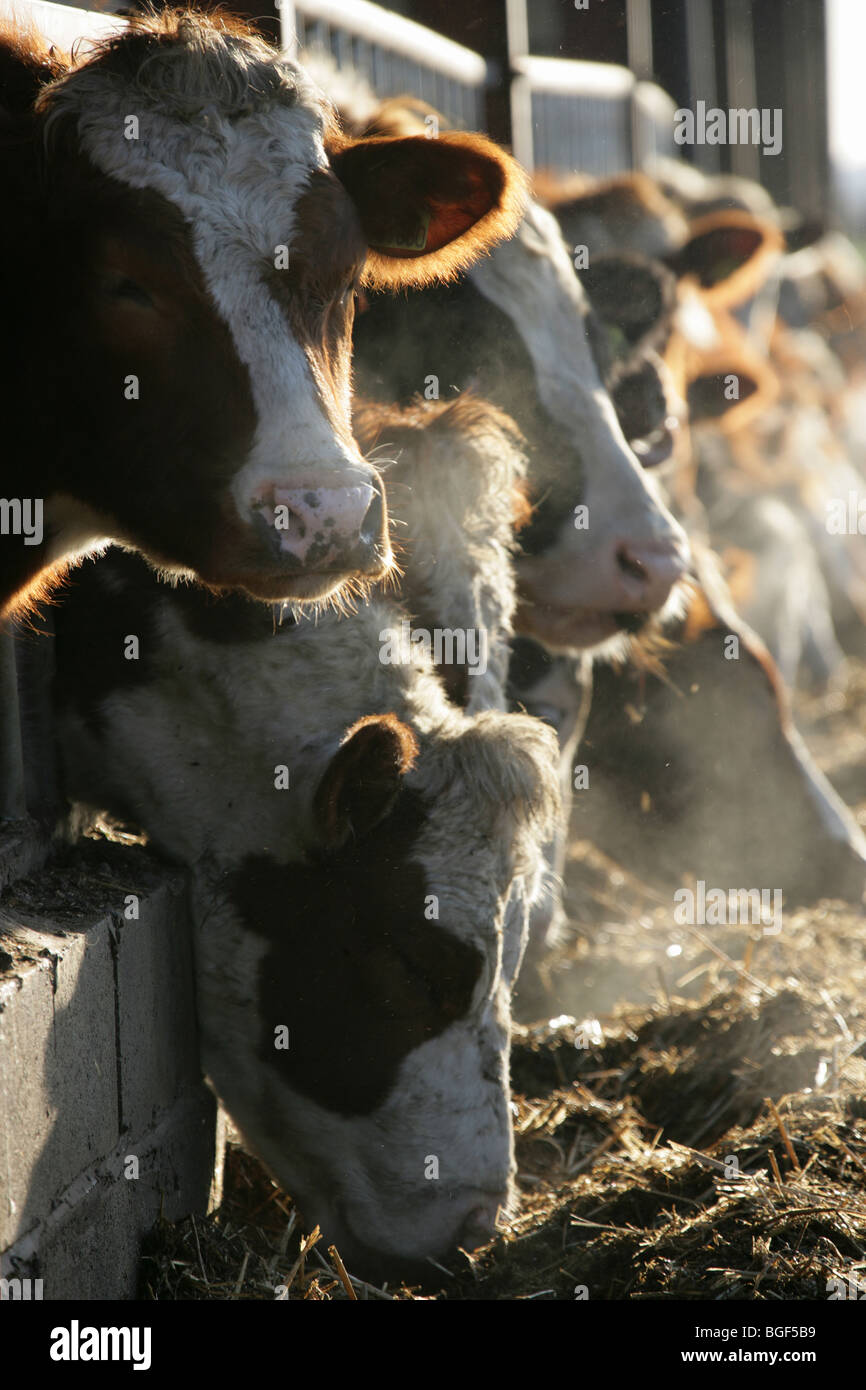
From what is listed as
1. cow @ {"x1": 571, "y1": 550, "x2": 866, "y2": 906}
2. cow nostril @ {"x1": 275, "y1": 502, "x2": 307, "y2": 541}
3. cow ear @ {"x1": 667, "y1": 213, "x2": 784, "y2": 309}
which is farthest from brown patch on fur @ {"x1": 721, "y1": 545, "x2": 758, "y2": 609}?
cow nostril @ {"x1": 275, "y1": 502, "x2": 307, "y2": 541}

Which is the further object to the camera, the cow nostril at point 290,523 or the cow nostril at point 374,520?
the cow nostril at point 374,520

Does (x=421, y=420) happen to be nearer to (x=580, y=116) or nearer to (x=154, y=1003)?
(x=154, y=1003)

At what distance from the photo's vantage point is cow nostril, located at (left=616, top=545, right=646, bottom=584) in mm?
4391

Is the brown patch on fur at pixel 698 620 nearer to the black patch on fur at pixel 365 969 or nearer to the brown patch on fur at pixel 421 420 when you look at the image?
the brown patch on fur at pixel 421 420

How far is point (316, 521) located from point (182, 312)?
425 millimetres

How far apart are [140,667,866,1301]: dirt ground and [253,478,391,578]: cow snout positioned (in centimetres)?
139

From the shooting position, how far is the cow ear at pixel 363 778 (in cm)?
281

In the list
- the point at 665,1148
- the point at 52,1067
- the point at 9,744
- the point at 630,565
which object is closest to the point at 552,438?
the point at 630,565

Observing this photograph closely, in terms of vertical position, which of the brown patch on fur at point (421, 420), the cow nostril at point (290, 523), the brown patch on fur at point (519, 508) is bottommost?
the cow nostril at point (290, 523)

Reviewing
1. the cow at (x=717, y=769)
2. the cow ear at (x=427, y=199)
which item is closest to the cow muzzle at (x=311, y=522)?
the cow ear at (x=427, y=199)

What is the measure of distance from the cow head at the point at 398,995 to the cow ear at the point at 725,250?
478 cm

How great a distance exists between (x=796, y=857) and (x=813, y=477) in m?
5.93

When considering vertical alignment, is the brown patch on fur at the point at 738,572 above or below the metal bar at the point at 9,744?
above

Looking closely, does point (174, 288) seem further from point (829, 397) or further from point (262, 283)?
point (829, 397)
